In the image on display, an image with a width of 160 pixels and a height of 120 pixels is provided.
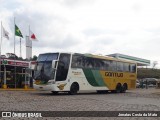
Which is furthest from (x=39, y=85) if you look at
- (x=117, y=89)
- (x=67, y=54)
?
(x=117, y=89)

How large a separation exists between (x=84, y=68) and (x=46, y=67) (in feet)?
12.1

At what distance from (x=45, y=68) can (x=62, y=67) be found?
1249mm

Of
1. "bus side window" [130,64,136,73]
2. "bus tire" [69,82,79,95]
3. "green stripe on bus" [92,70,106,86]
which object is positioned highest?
"bus side window" [130,64,136,73]

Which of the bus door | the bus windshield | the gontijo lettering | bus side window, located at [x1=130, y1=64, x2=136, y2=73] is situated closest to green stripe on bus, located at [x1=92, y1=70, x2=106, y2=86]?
the gontijo lettering

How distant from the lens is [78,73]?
27719 mm

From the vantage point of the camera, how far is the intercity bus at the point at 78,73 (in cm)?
2588

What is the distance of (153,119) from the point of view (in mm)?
11672

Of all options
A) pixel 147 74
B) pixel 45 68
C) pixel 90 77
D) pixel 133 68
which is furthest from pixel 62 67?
pixel 147 74

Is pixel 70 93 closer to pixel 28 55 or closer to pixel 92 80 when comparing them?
pixel 92 80

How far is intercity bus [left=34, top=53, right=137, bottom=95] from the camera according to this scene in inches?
1019

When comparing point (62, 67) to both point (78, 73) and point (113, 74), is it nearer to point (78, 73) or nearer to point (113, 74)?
point (78, 73)

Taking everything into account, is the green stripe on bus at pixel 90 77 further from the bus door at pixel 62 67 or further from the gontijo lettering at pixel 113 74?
the bus door at pixel 62 67

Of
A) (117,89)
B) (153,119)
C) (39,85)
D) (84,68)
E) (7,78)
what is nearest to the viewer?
(153,119)

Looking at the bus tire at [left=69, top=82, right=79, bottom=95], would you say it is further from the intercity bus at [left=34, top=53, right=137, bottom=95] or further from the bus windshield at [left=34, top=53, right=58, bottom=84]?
the bus windshield at [left=34, top=53, right=58, bottom=84]
